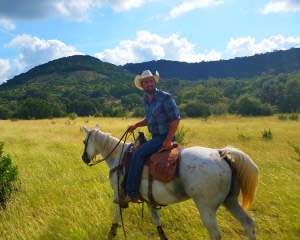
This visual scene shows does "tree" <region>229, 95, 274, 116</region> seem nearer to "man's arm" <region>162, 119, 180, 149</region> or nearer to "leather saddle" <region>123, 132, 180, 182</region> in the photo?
"man's arm" <region>162, 119, 180, 149</region>

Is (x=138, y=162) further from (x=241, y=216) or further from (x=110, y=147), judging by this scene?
(x=241, y=216)

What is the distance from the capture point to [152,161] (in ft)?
20.4

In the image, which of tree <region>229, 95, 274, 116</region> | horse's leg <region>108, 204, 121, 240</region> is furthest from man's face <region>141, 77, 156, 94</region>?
tree <region>229, 95, 274, 116</region>

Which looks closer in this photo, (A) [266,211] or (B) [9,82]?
(A) [266,211]

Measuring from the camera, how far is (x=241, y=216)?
6086 mm

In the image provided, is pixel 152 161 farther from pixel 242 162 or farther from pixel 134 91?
pixel 134 91

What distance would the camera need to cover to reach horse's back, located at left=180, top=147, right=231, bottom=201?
5.59 meters

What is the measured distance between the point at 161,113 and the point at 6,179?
519 centimetres

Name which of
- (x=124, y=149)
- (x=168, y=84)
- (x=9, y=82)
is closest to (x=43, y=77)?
(x=9, y=82)

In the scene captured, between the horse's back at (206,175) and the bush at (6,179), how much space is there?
5440 mm

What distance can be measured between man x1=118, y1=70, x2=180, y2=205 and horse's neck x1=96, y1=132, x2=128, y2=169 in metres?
0.81

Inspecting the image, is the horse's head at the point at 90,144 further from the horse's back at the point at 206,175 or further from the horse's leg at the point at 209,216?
the horse's leg at the point at 209,216

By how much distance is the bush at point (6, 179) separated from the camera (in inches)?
369

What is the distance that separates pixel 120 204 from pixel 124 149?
1.03 meters
